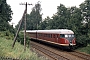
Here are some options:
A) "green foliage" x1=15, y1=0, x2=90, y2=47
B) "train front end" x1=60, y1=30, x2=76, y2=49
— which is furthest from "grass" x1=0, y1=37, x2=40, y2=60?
"green foliage" x1=15, y1=0, x2=90, y2=47

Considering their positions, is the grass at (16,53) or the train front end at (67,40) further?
the train front end at (67,40)

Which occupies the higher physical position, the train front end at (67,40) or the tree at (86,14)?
the tree at (86,14)

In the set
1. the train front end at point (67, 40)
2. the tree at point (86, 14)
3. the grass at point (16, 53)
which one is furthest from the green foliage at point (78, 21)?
the grass at point (16, 53)

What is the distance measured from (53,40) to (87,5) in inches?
428

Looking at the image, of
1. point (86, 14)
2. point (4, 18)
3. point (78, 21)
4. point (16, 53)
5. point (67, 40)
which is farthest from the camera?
point (4, 18)

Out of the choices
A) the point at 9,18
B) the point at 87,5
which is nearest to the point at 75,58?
the point at 87,5

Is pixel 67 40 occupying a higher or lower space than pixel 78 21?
lower

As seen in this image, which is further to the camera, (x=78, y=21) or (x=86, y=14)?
(x=86, y=14)

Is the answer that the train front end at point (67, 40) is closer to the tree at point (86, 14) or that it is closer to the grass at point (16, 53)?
the tree at point (86, 14)

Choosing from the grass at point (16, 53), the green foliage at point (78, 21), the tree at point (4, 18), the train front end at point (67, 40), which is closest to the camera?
the grass at point (16, 53)

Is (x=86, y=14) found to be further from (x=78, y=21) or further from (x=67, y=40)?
(x=67, y=40)

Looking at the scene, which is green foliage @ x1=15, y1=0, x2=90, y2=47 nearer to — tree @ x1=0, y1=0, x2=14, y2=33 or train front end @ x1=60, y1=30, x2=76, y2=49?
train front end @ x1=60, y1=30, x2=76, y2=49

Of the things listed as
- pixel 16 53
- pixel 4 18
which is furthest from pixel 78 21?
Answer: pixel 4 18

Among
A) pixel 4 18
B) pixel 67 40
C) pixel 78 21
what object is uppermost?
pixel 4 18
